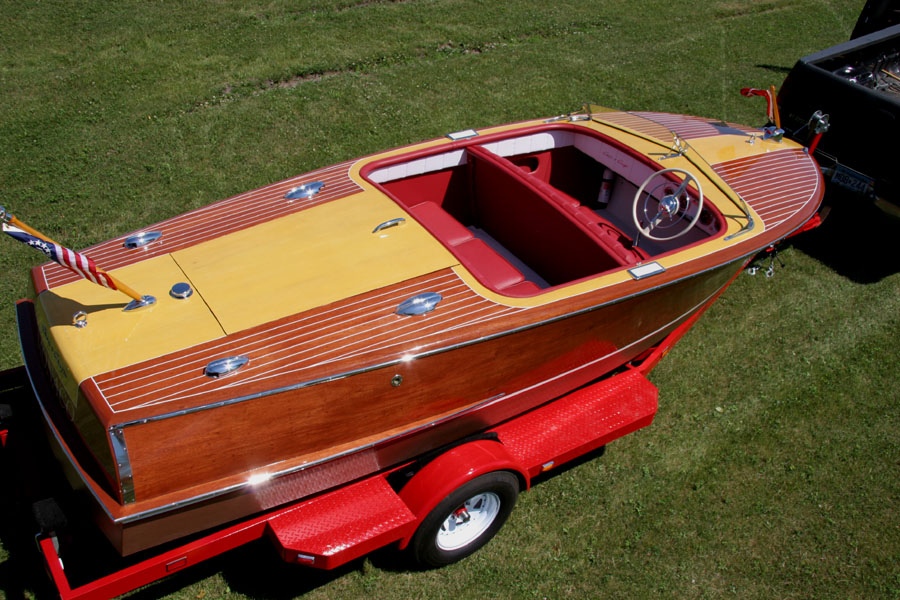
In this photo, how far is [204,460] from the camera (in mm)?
3070

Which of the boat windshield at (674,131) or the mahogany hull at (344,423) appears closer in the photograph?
the mahogany hull at (344,423)

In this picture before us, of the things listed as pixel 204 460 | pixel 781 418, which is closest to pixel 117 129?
pixel 204 460

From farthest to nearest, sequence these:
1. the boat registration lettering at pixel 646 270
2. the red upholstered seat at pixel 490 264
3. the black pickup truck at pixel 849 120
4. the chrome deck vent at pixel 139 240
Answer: the black pickup truck at pixel 849 120, the red upholstered seat at pixel 490 264, the chrome deck vent at pixel 139 240, the boat registration lettering at pixel 646 270

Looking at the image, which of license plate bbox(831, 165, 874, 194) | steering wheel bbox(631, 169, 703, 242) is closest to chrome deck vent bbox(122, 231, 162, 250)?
steering wheel bbox(631, 169, 703, 242)

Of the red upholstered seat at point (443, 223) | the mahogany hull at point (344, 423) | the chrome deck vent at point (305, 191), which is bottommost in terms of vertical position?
the mahogany hull at point (344, 423)

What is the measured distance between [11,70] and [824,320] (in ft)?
34.2

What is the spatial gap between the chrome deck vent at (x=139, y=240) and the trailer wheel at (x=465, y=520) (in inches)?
96.0

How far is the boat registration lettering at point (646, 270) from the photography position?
12.7 feet

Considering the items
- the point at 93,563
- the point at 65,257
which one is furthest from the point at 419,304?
the point at 93,563

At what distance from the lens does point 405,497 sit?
3.56m

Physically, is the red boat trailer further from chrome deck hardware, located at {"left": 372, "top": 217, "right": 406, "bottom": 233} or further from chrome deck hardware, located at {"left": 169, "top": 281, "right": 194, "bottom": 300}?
chrome deck hardware, located at {"left": 372, "top": 217, "right": 406, "bottom": 233}

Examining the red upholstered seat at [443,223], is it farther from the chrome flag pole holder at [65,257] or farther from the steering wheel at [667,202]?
the chrome flag pole holder at [65,257]

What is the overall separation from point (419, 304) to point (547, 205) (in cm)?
138

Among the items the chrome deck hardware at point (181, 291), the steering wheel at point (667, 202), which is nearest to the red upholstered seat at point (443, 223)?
the steering wheel at point (667, 202)
